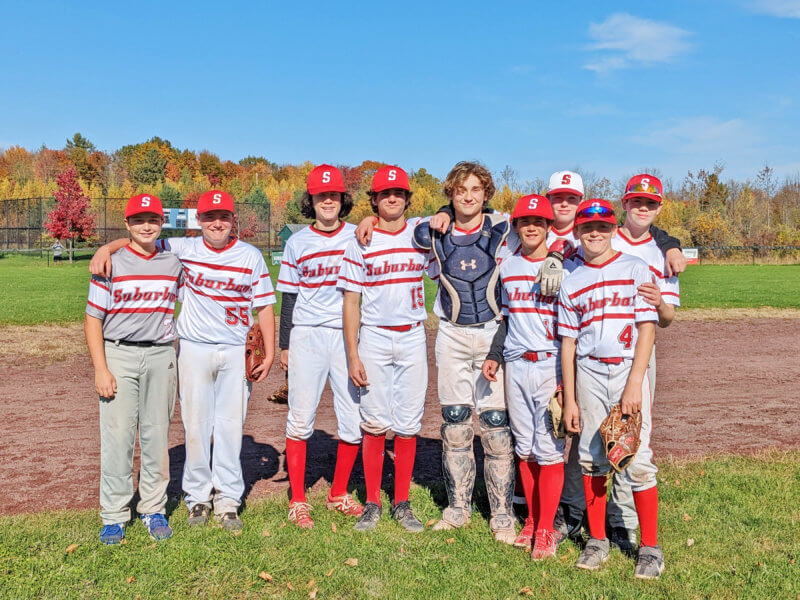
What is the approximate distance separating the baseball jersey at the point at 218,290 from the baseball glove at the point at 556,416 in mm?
1850

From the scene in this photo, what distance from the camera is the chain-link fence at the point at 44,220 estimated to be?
43656mm

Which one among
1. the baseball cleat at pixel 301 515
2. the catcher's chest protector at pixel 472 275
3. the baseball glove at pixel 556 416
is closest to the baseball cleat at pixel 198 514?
the baseball cleat at pixel 301 515

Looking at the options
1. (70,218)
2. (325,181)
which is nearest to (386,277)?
(325,181)

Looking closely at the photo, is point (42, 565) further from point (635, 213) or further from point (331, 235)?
point (635, 213)

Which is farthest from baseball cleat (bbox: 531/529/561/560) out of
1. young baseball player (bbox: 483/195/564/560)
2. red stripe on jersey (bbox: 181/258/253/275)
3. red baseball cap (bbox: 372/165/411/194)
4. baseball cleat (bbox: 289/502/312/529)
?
red stripe on jersey (bbox: 181/258/253/275)

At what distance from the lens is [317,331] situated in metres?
4.64

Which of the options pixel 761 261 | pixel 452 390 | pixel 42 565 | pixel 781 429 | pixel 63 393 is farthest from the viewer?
pixel 761 261

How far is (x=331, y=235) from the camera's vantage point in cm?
471

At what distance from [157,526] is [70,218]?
40378 millimetres

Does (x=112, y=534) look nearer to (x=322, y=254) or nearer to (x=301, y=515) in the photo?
(x=301, y=515)

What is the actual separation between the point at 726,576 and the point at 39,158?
98524 millimetres

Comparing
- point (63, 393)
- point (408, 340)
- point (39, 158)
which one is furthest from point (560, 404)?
point (39, 158)

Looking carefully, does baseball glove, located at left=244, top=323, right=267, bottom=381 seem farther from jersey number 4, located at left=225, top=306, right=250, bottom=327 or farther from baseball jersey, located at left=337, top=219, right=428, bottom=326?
baseball jersey, located at left=337, top=219, right=428, bottom=326

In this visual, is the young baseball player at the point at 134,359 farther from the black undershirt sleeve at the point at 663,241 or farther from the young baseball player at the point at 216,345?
the black undershirt sleeve at the point at 663,241
